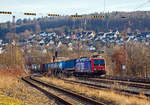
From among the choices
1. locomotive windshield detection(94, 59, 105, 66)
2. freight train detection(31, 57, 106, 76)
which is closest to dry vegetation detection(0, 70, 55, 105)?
freight train detection(31, 57, 106, 76)

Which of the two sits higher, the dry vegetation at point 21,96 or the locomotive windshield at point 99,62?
the locomotive windshield at point 99,62

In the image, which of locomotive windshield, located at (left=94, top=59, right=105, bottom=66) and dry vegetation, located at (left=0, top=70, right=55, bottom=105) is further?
locomotive windshield, located at (left=94, top=59, right=105, bottom=66)

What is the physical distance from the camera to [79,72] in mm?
38312

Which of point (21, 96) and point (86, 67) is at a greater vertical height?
point (86, 67)

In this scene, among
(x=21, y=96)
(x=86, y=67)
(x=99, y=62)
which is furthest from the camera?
(x=86, y=67)

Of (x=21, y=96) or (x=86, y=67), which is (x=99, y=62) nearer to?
(x=86, y=67)

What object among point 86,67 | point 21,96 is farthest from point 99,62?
point 21,96

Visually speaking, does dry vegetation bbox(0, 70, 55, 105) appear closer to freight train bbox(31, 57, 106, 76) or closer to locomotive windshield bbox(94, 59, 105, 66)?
freight train bbox(31, 57, 106, 76)

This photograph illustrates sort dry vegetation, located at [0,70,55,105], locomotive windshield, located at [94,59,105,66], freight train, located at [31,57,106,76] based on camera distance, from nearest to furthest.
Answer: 1. dry vegetation, located at [0,70,55,105]
2. freight train, located at [31,57,106,76]
3. locomotive windshield, located at [94,59,105,66]

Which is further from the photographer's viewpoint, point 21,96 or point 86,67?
point 86,67

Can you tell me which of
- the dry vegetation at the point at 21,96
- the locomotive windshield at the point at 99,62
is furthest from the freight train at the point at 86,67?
the dry vegetation at the point at 21,96

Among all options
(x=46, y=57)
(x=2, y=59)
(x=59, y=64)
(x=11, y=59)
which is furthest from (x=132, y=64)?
(x=46, y=57)

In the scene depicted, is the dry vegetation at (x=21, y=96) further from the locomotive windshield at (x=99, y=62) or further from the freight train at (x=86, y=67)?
the locomotive windshield at (x=99, y=62)

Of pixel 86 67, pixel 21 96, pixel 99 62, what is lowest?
pixel 21 96
